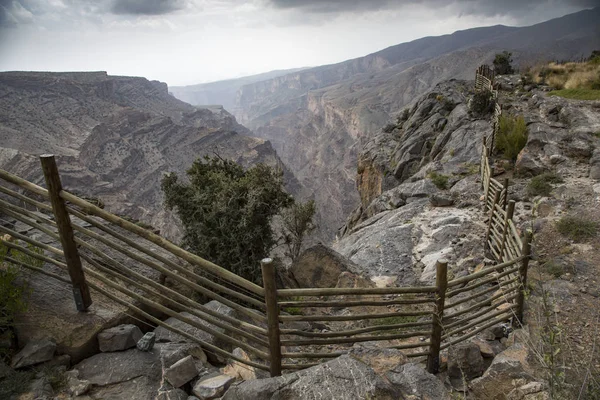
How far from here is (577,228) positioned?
7.45 m

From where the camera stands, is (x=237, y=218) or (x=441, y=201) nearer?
(x=237, y=218)

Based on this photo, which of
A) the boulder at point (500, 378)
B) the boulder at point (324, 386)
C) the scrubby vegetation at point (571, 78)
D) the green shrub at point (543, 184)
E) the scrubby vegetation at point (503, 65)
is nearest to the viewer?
the boulder at point (324, 386)

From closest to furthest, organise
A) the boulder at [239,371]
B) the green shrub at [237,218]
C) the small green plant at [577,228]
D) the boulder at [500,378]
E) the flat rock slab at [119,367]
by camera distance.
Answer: the flat rock slab at [119,367]
the boulder at [500,378]
the boulder at [239,371]
the small green plant at [577,228]
the green shrub at [237,218]

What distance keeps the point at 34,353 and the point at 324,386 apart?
266 centimetres

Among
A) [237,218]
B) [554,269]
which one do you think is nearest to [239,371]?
[554,269]

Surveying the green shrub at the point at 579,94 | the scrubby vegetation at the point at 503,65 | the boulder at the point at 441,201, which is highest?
the scrubby vegetation at the point at 503,65

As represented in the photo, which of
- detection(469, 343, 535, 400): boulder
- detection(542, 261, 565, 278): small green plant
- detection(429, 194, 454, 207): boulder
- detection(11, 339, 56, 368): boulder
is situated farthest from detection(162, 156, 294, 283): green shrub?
detection(469, 343, 535, 400): boulder

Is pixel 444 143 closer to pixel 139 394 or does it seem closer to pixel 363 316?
pixel 363 316

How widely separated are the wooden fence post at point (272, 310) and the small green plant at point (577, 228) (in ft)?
24.2

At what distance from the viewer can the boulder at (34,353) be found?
121 inches

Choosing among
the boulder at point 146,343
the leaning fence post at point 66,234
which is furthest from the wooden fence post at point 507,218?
the leaning fence post at point 66,234

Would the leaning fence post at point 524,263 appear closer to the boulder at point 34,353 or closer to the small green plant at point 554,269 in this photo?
the small green plant at point 554,269

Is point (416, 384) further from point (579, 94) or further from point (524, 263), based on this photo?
point (579, 94)

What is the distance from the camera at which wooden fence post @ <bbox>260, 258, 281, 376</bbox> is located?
2930mm
